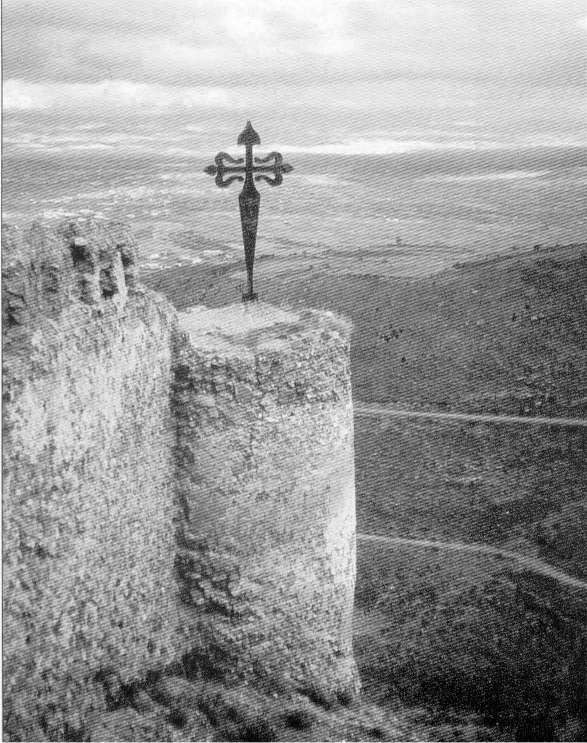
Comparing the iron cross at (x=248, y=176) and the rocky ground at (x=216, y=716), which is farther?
the iron cross at (x=248, y=176)

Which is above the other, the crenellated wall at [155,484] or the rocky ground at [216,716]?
the crenellated wall at [155,484]

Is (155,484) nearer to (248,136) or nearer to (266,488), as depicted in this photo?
(266,488)

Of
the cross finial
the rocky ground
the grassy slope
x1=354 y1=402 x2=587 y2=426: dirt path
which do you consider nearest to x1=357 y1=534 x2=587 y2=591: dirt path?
x1=354 y1=402 x2=587 y2=426: dirt path

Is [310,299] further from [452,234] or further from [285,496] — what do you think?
[285,496]

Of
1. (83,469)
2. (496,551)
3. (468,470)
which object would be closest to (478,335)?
(468,470)

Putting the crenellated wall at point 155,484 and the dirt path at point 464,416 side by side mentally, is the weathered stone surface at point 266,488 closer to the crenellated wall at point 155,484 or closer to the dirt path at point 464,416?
the crenellated wall at point 155,484

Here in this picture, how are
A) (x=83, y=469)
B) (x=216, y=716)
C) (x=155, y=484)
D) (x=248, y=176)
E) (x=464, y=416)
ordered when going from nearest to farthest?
(x=83, y=469), (x=155, y=484), (x=216, y=716), (x=248, y=176), (x=464, y=416)

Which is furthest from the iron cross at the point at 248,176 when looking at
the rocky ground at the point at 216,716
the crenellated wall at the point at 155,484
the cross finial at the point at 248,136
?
the rocky ground at the point at 216,716

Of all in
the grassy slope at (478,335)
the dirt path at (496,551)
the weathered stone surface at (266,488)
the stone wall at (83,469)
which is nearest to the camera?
the stone wall at (83,469)
